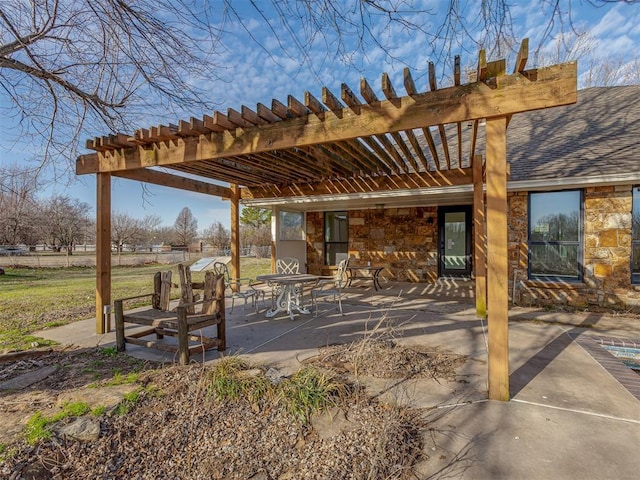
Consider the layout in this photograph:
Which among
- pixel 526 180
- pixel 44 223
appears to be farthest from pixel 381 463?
pixel 44 223

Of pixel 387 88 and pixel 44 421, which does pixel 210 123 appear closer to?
pixel 387 88

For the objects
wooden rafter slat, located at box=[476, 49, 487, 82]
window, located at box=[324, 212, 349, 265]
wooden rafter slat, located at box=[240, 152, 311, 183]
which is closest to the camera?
wooden rafter slat, located at box=[476, 49, 487, 82]

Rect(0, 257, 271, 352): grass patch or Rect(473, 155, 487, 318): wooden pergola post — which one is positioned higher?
Rect(473, 155, 487, 318): wooden pergola post

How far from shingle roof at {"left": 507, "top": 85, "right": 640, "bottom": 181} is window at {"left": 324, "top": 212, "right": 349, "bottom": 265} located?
14.6 ft

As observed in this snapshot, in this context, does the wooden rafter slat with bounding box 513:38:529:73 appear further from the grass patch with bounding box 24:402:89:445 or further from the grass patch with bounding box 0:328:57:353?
the grass patch with bounding box 0:328:57:353

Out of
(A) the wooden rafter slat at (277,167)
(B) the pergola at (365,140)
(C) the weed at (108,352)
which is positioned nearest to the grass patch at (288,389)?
(B) the pergola at (365,140)

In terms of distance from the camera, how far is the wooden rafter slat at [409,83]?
249 cm

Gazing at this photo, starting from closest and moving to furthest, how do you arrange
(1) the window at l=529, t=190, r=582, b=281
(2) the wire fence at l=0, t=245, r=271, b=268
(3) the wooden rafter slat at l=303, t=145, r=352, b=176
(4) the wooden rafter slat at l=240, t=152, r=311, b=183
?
1. (3) the wooden rafter slat at l=303, t=145, r=352, b=176
2. (4) the wooden rafter slat at l=240, t=152, r=311, b=183
3. (1) the window at l=529, t=190, r=582, b=281
4. (2) the wire fence at l=0, t=245, r=271, b=268

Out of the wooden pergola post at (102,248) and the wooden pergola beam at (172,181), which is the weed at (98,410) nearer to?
the wooden pergola post at (102,248)

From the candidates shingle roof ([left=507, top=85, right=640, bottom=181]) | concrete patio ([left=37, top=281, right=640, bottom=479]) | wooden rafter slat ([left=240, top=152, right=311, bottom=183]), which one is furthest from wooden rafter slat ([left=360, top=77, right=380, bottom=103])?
shingle roof ([left=507, top=85, right=640, bottom=181])

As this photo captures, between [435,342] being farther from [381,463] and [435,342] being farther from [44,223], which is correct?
[44,223]

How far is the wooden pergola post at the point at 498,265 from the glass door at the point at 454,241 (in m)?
6.12

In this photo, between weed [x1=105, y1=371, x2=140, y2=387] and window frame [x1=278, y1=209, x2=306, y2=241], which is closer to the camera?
weed [x1=105, y1=371, x2=140, y2=387]

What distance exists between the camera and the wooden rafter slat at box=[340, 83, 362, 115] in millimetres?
2781
